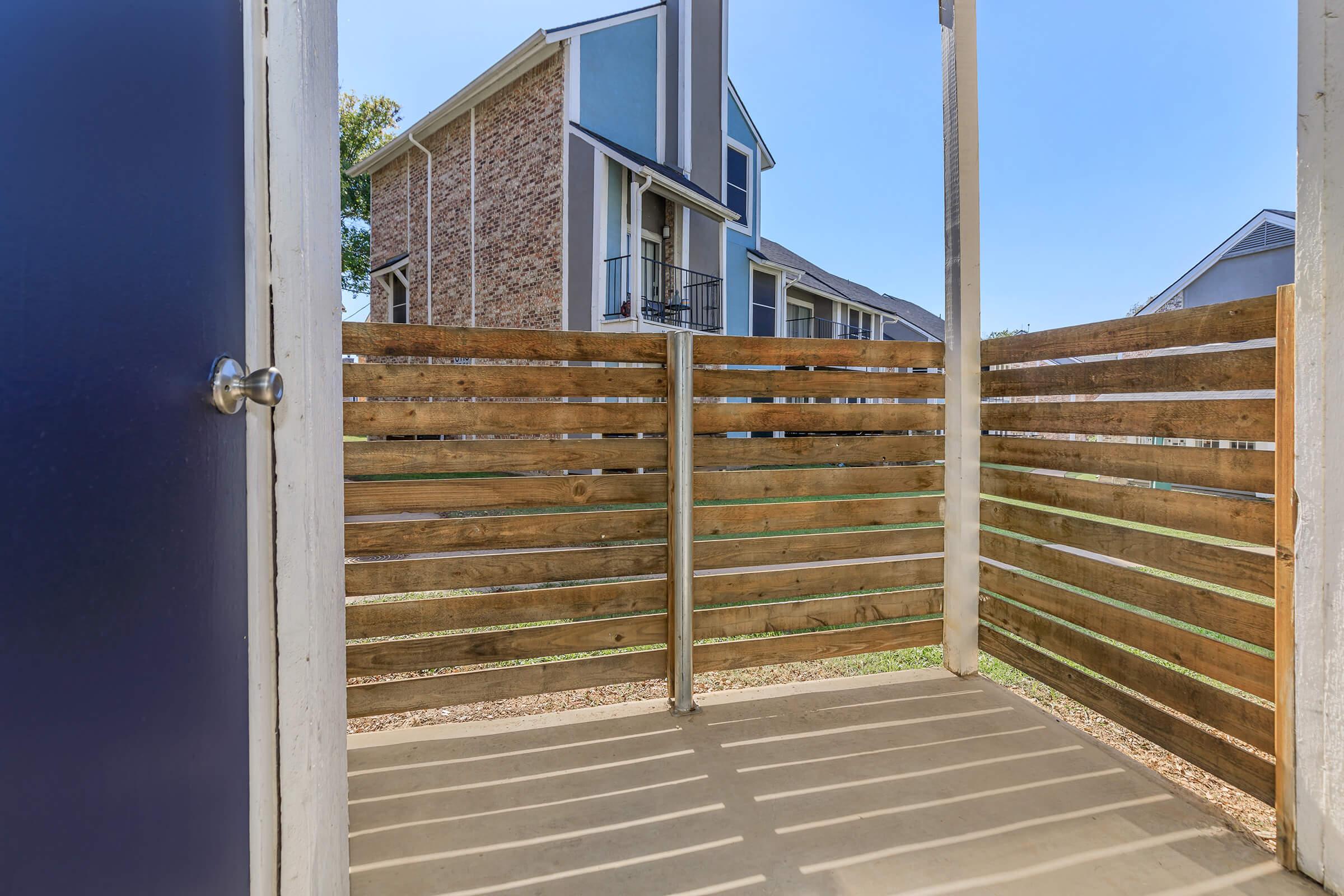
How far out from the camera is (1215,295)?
33.4ft

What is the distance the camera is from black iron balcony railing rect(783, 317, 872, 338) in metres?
14.0

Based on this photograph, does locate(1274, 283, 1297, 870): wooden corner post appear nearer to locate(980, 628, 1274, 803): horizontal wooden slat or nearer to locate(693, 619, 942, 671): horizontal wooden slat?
locate(980, 628, 1274, 803): horizontal wooden slat

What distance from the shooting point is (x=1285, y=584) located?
5.70 feet

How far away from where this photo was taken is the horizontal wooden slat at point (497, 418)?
2.27 m

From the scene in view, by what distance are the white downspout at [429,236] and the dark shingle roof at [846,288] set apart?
20.4ft

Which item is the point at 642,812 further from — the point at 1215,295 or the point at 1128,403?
the point at 1215,295

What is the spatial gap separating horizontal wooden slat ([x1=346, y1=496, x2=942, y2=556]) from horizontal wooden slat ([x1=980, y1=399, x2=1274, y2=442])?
0.53 m

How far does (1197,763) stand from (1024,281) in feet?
69.0

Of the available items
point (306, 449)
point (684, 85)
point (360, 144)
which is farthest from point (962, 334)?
point (360, 144)

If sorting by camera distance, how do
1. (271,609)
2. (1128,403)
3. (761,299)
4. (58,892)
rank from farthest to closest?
(761,299) → (1128,403) → (271,609) → (58,892)

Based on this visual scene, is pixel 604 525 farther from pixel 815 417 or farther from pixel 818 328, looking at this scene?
pixel 818 328

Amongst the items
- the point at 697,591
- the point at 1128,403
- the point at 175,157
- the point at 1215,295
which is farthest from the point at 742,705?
the point at 1215,295

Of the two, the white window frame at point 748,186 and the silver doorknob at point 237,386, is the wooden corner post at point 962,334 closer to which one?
the silver doorknob at point 237,386

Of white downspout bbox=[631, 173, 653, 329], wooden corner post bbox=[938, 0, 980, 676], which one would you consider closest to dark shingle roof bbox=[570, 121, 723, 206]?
white downspout bbox=[631, 173, 653, 329]
